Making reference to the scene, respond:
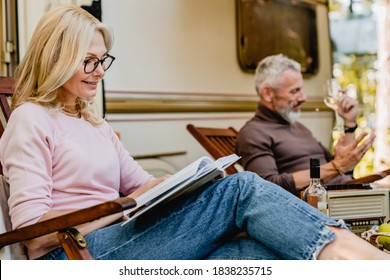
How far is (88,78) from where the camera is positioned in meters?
1.82

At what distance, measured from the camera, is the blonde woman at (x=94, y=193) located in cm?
152

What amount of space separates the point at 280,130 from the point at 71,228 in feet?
5.51

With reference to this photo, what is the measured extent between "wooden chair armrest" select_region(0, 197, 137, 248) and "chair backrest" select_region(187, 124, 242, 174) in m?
1.53

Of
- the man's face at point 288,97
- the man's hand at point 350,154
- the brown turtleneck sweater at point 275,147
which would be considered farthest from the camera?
the man's face at point 288,97

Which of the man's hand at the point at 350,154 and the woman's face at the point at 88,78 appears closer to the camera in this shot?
the woman's face at the point at 88,78

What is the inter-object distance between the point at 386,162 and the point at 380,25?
0.83m

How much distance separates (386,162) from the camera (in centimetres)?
352

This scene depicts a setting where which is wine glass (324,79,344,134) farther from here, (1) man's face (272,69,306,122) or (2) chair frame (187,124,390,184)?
(2) chair frame (187,124,390,184)

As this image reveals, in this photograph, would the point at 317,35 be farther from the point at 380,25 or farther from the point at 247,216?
the point at 247,216

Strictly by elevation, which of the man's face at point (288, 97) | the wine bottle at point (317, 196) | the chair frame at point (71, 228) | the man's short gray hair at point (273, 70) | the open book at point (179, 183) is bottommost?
the wine bottle at point (317, 196)

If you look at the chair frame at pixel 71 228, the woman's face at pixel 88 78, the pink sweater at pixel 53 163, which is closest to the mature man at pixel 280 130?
A: the pink sweater at pixel 53 163

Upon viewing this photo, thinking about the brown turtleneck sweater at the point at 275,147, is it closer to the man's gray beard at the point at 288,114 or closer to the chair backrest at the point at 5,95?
the man's gray beard at the point at 288,114

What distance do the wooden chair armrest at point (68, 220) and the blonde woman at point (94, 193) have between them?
6 cm

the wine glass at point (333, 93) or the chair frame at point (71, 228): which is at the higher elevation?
the wine glass at point (333, 93)
